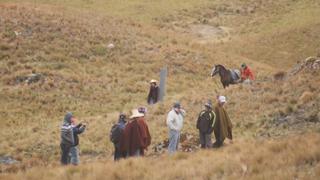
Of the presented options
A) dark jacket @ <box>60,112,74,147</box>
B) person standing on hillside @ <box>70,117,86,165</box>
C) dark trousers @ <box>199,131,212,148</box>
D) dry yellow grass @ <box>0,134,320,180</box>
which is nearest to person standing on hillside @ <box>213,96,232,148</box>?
dark trousers @ <box>199,131,212,148</box>

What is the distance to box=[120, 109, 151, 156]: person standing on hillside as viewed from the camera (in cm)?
1673

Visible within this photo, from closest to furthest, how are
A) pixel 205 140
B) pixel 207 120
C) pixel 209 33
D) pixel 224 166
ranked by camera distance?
pixel 224 166 < pixel 207 120 < pixel 205 140 < pixel 209 33

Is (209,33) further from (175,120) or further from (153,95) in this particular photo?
(175,120)

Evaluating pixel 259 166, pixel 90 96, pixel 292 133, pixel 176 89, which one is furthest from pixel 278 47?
pixel 259 166

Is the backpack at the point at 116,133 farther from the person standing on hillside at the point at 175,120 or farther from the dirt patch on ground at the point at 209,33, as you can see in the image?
the dirt patch on ground at the point at 209,33

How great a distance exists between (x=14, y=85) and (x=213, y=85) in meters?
12.3

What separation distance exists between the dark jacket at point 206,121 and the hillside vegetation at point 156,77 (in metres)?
1.00

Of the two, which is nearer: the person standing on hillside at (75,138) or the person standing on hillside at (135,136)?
the person standing on hillside at (135,136)

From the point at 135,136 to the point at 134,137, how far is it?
0.06 m

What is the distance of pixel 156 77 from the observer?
3916 centimetres

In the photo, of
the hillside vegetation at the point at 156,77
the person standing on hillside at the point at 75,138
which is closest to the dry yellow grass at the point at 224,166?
the hillside vegetation at the point at 156,77

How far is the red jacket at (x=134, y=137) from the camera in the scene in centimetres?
1678

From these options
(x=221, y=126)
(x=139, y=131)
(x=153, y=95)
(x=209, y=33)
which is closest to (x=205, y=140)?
(x=221, y=126)

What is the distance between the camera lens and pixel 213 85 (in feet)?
122
